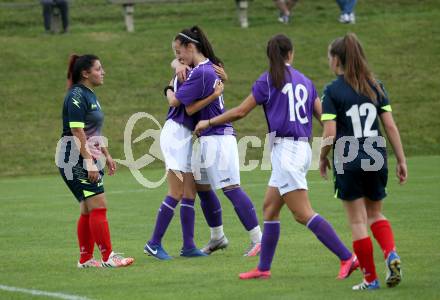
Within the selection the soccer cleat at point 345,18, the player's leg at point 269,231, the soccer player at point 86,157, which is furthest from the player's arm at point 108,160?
the soccer cleat at point 345,18

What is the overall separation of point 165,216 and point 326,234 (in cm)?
217

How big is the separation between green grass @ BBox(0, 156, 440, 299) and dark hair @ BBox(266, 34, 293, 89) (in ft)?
5.41

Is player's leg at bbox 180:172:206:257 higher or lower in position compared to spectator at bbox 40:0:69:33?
lower

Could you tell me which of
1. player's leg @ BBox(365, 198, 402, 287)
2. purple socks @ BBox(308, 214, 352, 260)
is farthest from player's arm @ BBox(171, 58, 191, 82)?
player's leg @ BBox(365, 198, 402, 287)

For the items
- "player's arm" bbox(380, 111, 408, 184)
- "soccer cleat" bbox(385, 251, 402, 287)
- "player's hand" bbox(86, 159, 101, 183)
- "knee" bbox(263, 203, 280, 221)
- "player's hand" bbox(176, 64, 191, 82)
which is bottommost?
"soccer cleat" bbox(385, 251, 402, 287)

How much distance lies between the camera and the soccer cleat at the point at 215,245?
10.4 metres

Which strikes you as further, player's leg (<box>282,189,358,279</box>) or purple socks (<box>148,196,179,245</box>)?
purple socks (<box>148,196,179,245</box>)

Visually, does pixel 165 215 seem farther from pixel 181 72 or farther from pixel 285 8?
pixel 285 8

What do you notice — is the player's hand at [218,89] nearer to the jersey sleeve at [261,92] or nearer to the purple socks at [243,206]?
the purple socks at [243,206]

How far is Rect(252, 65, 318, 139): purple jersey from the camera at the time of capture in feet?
27.7

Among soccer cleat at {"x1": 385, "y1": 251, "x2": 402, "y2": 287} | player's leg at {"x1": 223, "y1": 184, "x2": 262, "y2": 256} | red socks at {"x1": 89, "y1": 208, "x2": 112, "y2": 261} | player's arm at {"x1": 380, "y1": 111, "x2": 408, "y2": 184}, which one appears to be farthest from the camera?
player's leg at {"x1": 223, "y1": 184, "x2": 262, "y2": 256}

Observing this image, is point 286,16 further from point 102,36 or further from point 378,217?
point 378,217

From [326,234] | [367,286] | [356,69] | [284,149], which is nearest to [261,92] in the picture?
[284,149]

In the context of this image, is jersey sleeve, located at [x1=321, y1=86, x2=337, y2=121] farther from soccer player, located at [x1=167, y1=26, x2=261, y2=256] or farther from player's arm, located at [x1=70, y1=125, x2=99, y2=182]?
player's arm, located at [x1=70, y1=125, x2=99, y2=182]
